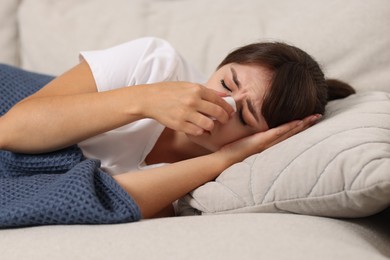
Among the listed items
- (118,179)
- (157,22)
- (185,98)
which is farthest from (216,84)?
(157,22)

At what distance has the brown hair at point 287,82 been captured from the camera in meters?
1.30

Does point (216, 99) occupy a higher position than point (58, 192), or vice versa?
point (216, 99)

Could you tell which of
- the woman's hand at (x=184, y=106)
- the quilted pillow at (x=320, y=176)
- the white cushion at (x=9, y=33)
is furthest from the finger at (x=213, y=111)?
the white cushion at (x=9, y=33)

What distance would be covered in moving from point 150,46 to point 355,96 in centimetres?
50

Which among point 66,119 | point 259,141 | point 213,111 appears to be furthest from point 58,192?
point 259,141

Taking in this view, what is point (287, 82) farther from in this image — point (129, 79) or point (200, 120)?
point (129, 79)

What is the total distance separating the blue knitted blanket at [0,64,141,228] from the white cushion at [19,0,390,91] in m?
0.59

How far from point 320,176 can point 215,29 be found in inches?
31.9

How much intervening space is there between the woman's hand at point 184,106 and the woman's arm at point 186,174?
4.2 inches

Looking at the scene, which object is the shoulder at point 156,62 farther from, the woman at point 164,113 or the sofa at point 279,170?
the sofa at point 279,170

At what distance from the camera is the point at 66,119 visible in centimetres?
123

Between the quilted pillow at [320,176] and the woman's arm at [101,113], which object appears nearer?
the quilted pillow at [320,176]

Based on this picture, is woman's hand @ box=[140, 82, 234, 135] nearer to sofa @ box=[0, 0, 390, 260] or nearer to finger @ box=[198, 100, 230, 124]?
finger @ box=[198, 100, 230, 124]

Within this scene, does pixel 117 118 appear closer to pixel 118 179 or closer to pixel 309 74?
pixel 118 179
